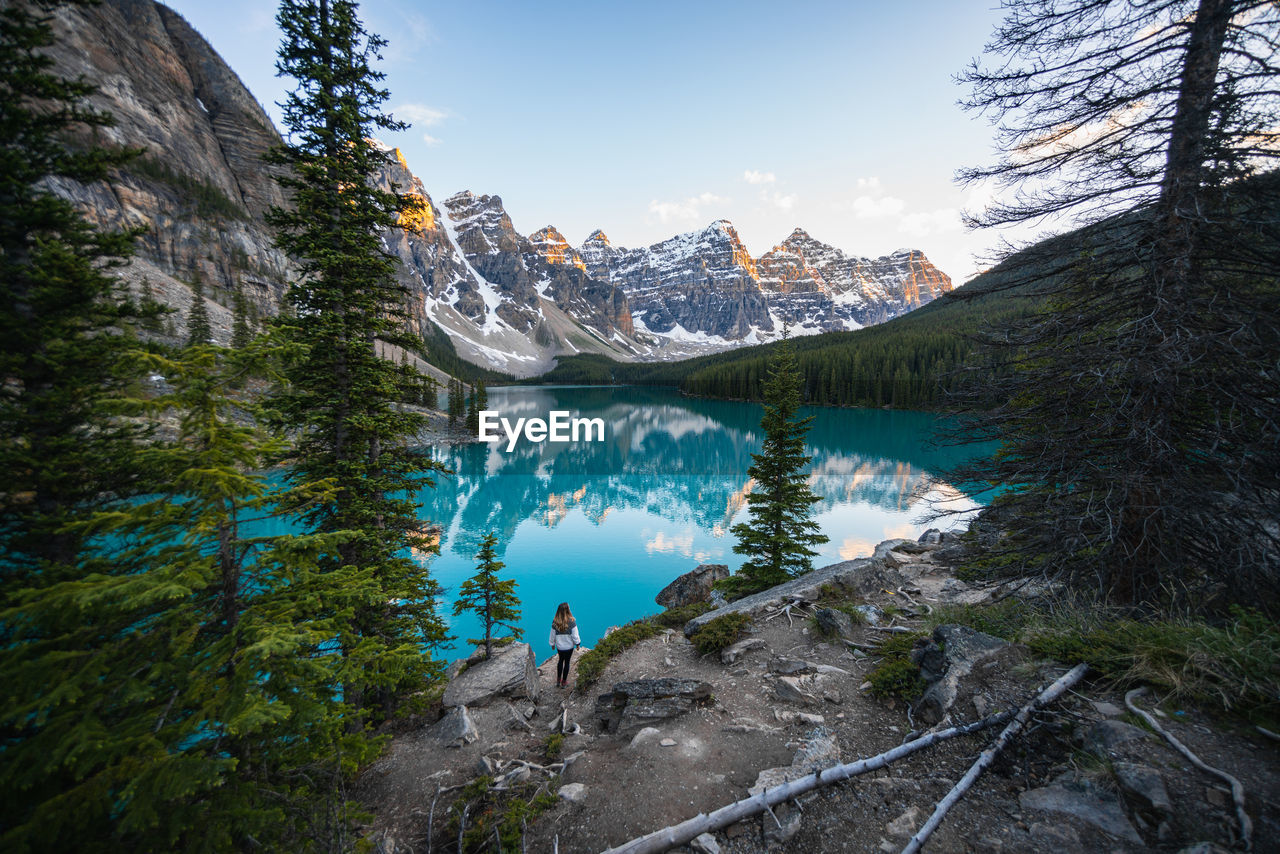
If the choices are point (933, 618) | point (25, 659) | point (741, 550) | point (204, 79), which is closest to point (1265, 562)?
point (933, 618)

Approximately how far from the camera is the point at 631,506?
34219 millimetres

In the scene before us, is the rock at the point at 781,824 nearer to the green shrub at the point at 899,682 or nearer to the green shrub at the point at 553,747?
the green shrub at the point at 899,682

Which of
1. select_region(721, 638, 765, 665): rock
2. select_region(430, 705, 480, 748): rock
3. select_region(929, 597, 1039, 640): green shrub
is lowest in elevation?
select_region(430, 705, 480, 748): rock

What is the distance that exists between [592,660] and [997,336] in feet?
34.4

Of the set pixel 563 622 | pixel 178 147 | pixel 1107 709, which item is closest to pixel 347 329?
pixel 563 622

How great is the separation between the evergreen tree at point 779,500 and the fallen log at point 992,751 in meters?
9.19

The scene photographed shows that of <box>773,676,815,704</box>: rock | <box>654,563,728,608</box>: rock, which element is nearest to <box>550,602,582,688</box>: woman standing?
<box>773,676,815,704</box>: rock

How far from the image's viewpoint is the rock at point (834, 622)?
938 centimetres

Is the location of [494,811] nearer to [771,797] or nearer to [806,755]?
[771,797]

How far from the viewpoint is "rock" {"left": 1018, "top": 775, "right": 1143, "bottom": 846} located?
3.41 m

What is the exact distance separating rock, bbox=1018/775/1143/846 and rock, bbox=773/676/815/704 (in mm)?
3413

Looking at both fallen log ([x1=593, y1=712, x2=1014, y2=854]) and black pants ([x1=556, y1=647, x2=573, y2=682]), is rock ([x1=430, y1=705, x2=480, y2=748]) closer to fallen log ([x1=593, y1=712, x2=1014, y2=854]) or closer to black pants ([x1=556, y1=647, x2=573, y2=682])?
black pants ([x1=556, y1=647, x2=573, y2=682])

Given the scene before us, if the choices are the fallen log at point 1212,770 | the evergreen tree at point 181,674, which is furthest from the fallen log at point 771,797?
the evergreen tree at point 181,674

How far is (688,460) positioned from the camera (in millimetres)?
51438
